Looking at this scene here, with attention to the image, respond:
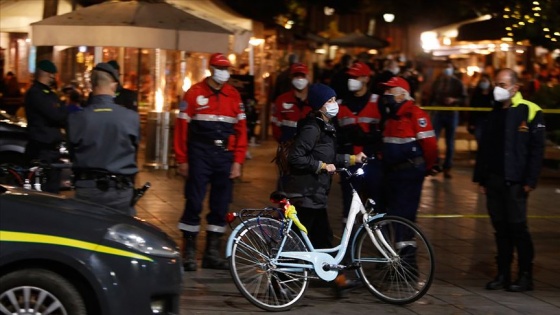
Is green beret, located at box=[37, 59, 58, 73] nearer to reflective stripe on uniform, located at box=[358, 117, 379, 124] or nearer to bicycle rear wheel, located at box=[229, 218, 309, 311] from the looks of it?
reflective stripe on uniform, located at box=[358, 117, 379, 124]

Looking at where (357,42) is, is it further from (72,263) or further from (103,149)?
(72,263)

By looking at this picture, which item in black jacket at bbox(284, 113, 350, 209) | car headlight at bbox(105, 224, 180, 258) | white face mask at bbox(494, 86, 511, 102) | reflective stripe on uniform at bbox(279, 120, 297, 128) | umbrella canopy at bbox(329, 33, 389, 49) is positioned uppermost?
umbrella canopy at bbox(329, 33, 389, 49)

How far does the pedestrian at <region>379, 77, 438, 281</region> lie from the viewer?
984 cm

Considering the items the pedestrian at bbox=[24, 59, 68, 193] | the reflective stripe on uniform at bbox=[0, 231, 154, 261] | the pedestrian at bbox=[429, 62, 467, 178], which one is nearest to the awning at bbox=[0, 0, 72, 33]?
the pedestrian at bbox=[429, 62, 467, 178]

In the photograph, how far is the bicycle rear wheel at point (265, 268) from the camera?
871cm

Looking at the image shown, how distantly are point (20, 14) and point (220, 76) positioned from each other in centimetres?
1062

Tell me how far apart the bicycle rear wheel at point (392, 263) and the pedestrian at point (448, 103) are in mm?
9735

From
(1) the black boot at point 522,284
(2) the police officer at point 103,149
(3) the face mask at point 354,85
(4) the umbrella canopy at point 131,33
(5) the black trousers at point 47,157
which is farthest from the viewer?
(4) the umbrella canopy at point 131,33

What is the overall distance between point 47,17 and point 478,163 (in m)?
8.95

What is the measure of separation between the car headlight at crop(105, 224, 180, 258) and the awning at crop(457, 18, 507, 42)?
17.1 m

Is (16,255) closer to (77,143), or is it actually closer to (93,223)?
(93,223)

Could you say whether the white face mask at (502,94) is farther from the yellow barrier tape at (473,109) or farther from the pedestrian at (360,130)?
the yellow barrier tape at (473,109)

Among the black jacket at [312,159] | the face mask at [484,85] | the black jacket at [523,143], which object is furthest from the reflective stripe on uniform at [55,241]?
the face mask at [484,85]

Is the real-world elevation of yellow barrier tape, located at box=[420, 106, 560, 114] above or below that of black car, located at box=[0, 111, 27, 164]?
above
